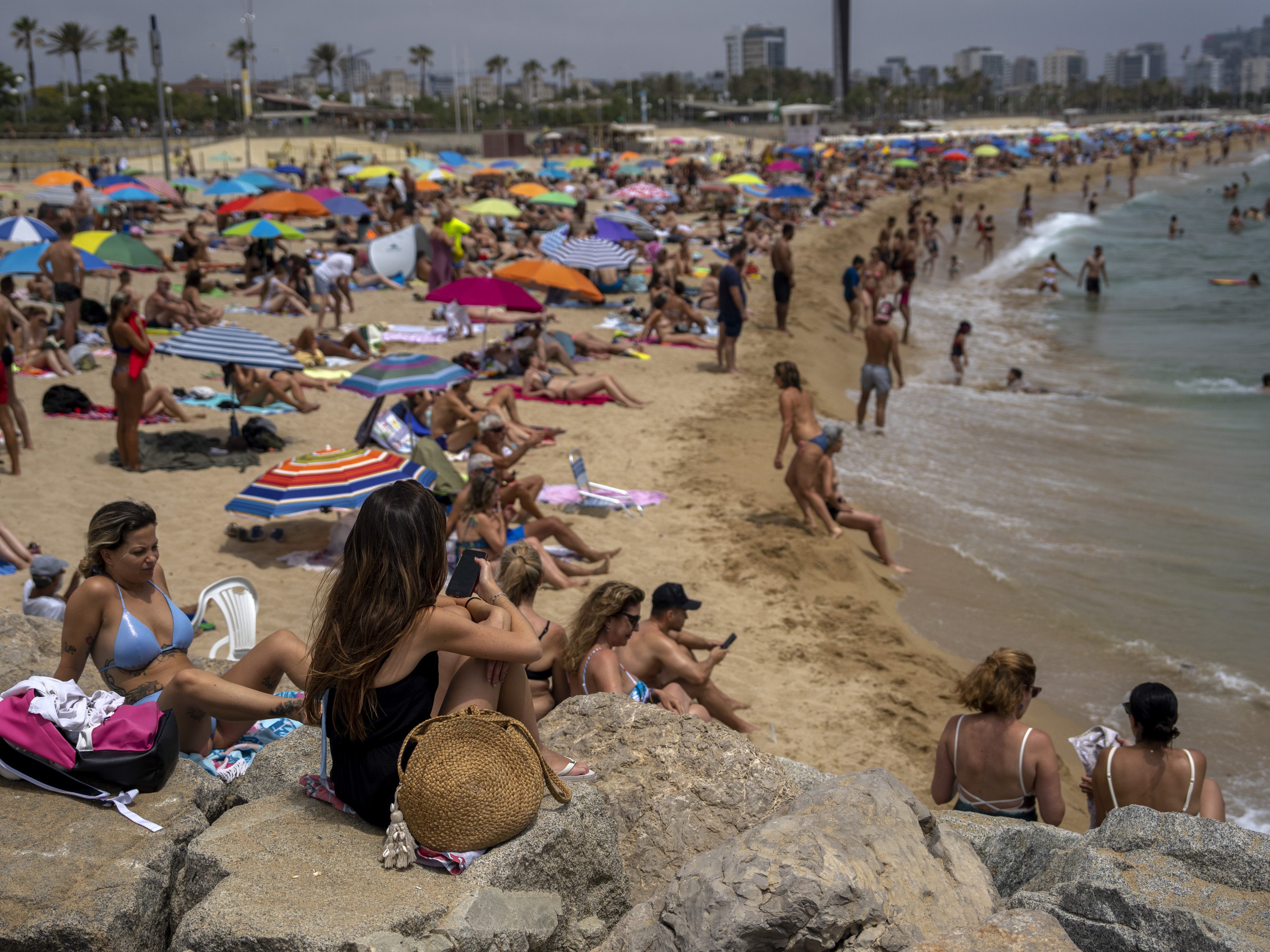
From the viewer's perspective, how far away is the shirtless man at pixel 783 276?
15.0 metres

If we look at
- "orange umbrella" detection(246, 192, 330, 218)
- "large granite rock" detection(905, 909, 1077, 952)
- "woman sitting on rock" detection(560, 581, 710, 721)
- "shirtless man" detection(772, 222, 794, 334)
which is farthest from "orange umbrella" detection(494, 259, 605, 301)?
"large granite rock" detection(905, 909, 1077, 952)

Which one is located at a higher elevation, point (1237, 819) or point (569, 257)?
point (569, 257)

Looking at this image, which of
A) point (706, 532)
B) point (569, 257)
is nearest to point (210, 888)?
point (706, 532)

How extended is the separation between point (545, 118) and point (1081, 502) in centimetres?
7166

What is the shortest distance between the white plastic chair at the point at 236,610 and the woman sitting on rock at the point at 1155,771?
405 cm

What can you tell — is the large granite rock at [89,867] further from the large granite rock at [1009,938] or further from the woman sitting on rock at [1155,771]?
the woman sitting on rock at [1155,771]

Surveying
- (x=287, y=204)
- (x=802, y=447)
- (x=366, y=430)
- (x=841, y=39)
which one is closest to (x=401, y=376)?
(x=366, y=430)

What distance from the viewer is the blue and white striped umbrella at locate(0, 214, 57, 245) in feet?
42.5

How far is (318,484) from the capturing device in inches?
253

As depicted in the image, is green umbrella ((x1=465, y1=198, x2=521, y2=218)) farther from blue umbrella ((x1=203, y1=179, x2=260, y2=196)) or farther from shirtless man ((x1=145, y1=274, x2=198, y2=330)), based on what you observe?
shirtless man ((x1=145, y1=274, x2=198, y2=330))

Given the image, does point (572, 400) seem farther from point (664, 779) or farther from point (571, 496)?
point (664, 779)

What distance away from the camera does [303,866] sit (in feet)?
8.16

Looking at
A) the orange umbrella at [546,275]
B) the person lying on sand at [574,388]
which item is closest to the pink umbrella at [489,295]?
the orange umbrella at [546,275]

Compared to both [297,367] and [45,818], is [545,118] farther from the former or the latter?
[45,818]
